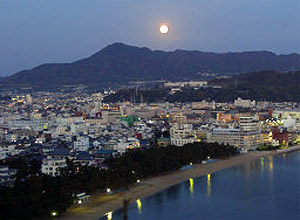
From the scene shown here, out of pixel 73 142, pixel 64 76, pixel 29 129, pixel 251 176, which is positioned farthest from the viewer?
pixel 64 76

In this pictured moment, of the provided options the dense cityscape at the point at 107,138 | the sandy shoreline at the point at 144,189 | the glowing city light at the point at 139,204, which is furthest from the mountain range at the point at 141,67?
the glowing city light at the point at 139,204

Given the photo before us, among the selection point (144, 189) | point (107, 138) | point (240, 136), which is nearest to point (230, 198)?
point (144, 189)

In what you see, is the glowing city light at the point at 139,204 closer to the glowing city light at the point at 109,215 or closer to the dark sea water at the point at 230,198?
the dark sea water at the point at 230,198

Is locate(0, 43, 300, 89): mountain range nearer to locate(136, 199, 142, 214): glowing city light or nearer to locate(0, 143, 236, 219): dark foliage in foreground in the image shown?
locate(0, 143, 236, 219): dark foliage in foreground

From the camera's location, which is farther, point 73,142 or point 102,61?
point 102,61

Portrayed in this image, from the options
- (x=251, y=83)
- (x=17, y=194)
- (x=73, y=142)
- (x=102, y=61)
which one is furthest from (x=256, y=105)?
(x=102, y=61)

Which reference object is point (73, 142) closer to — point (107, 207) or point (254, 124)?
point (254, 124)
